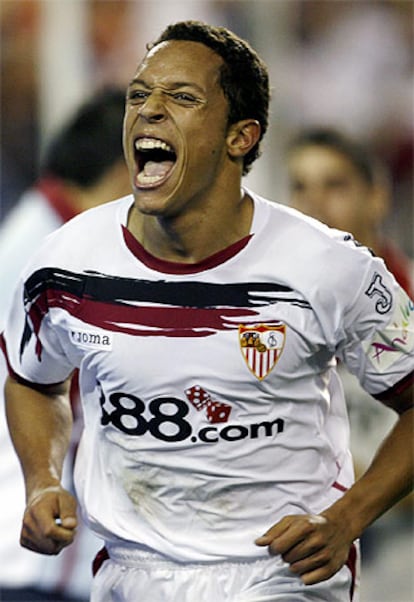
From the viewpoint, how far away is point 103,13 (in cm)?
891

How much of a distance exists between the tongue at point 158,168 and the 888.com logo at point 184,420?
484mm

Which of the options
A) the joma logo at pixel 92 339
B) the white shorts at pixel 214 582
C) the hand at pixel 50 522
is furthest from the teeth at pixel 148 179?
the white shorts at pixel 214 582

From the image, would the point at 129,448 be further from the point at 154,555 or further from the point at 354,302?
the point at 354,302

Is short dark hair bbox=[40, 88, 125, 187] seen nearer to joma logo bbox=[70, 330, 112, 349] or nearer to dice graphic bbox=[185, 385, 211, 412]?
joma logo bbox=[70, 330, 112, 349]

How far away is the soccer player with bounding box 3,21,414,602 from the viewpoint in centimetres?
333

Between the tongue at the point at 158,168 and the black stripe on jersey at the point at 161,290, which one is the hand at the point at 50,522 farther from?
the tongue at the point at 158,168

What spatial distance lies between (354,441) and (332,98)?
3416 mm

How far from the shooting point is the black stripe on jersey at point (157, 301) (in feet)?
11.0

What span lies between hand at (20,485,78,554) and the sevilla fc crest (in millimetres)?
514

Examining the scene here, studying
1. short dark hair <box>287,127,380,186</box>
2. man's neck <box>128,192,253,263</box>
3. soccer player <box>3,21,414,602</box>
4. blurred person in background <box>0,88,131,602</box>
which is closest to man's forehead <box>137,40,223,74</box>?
soccer player <box>3,21,414,602</box>

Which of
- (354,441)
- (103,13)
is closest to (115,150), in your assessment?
(354,441)

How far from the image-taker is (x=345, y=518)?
130 inches

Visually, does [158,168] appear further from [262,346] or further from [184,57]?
[262,346]

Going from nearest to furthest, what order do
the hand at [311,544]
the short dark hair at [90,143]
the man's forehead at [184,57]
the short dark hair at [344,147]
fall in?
the hand at [311,544] → the man's forehead at [184,57] → the short dark hair at [90,143] → the short dark hair at [344,147]
